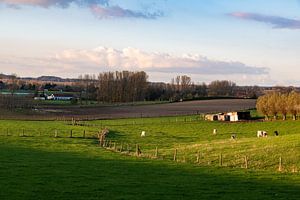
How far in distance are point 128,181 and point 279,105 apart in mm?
72773

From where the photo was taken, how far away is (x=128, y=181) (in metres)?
28.4

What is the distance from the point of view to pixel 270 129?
79875 millimetres

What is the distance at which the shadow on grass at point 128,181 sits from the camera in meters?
24.0

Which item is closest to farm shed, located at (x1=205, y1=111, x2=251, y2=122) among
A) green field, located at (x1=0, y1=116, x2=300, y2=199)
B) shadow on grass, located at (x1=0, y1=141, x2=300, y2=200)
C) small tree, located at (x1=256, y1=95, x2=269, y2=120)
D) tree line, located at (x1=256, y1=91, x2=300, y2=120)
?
small tree, located at (x1=256, y1=95, x2=269, y2=120)

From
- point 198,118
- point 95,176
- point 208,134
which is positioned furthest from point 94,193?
point 198,118

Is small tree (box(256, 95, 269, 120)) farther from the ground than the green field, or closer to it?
farther from the ground

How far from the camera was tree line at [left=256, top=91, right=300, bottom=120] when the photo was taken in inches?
3683

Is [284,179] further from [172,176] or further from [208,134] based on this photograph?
[208,134]

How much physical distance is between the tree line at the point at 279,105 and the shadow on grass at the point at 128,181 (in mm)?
60029

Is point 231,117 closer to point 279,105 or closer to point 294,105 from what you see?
point 279,105

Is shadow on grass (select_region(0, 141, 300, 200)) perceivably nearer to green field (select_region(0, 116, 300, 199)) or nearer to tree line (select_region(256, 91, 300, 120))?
green field (select_region(0, 116, 300, 199))

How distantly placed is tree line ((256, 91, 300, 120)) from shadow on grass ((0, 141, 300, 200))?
6003cm

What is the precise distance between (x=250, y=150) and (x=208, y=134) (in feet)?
99.3

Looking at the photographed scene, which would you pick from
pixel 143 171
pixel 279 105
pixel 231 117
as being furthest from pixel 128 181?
pixel 279 105
